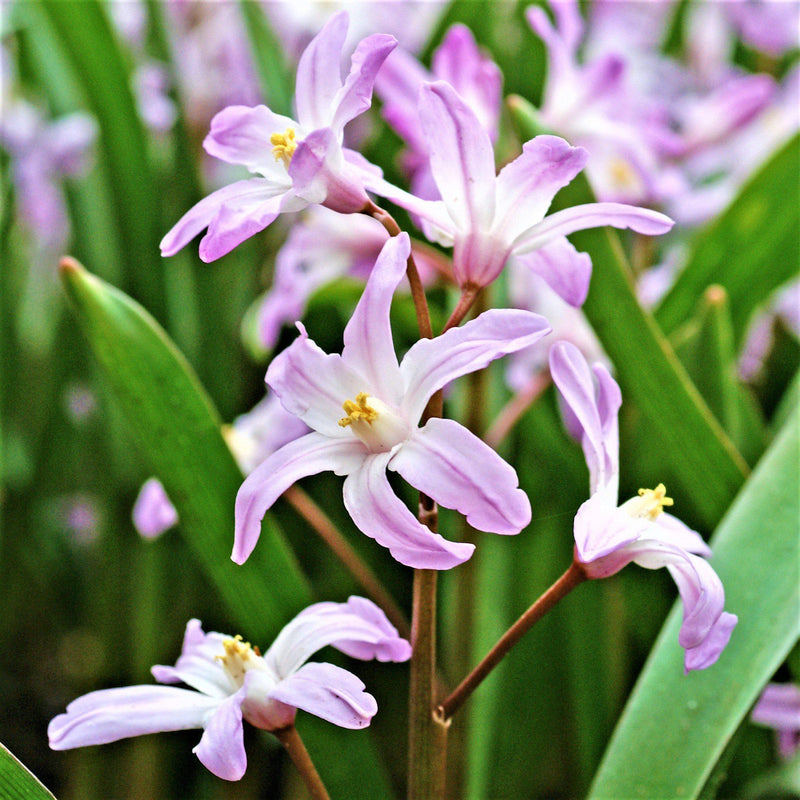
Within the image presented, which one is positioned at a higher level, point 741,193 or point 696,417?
point 741,193

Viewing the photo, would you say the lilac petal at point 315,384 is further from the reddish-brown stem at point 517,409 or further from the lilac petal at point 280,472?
the reddish-brown stem at point 517,409

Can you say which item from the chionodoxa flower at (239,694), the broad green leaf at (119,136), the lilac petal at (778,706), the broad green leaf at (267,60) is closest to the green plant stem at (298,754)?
the chionodoxa flower at (239,694)

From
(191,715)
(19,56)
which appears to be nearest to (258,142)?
(191,715)

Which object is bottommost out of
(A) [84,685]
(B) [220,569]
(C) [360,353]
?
(A) [84,685]

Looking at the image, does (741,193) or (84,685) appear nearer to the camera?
(741,193)

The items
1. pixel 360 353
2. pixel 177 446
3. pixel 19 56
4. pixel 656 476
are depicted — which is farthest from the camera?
pixel 19 56

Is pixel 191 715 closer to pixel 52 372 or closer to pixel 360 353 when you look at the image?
pixel 360 353
